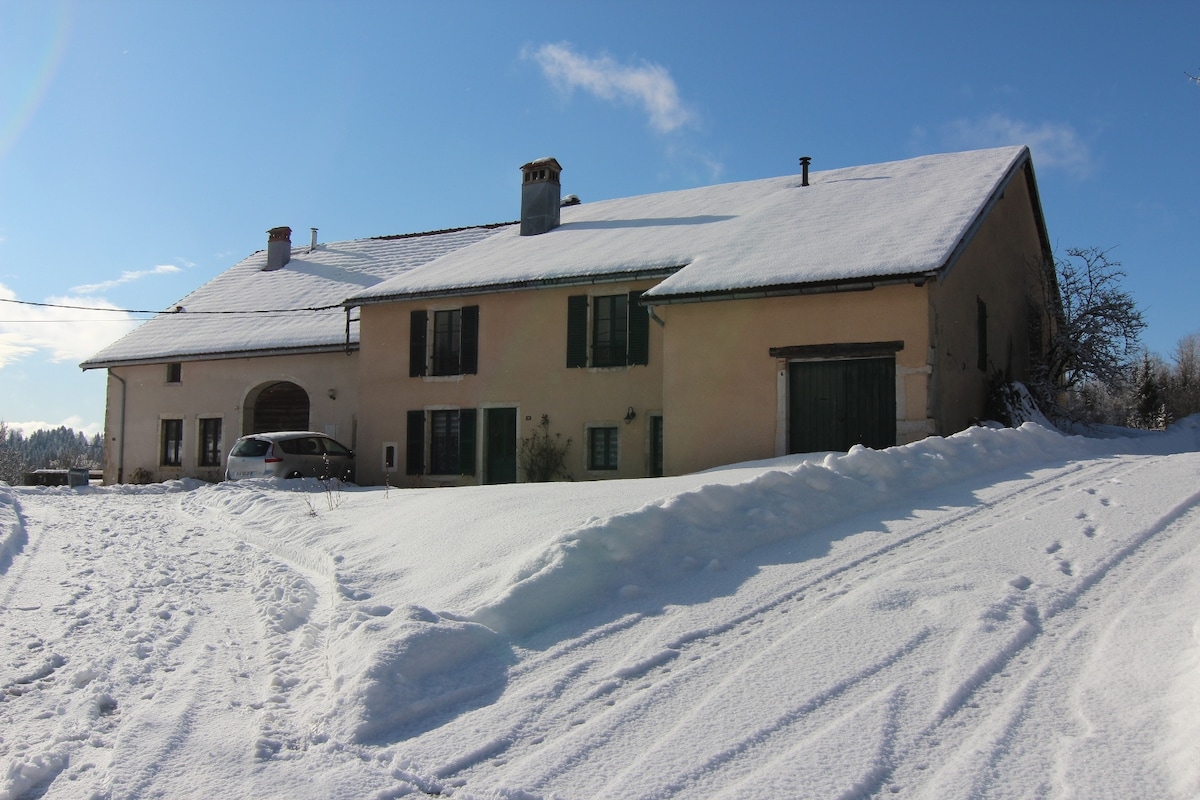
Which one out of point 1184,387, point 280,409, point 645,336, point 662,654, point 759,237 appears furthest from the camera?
point 1184,387

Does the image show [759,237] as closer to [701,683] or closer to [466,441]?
[466,441]

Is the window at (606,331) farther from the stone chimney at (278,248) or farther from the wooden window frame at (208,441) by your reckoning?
the stone chimney at (278,248)

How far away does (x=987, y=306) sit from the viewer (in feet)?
52.5

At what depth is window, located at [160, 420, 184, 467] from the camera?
2327cm

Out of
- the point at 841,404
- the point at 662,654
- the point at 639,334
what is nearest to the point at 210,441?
the point at 639,334

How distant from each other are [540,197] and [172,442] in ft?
37.0

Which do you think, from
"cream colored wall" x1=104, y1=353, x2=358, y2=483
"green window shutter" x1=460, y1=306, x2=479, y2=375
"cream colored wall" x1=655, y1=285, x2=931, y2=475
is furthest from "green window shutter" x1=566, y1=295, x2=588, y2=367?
"cream colored wall" x1=104, y1=353, x2=358, y2=483

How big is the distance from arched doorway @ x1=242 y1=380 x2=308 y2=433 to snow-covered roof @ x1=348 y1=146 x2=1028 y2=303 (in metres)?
5.35

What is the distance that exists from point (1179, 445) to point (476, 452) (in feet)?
40.3

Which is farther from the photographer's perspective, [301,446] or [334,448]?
[334,448]

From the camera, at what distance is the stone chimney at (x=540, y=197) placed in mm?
21703

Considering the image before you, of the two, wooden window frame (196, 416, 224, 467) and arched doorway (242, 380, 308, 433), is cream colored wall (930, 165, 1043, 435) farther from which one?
wooden window frame (196, 416, 224, 467)

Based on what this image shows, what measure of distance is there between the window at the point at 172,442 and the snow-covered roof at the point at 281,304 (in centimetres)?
170

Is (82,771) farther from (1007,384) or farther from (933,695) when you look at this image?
(1007,384)
